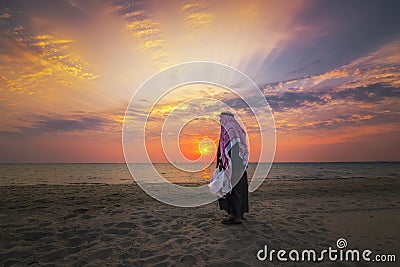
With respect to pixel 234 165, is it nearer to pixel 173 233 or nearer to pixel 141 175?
pixel 173 233

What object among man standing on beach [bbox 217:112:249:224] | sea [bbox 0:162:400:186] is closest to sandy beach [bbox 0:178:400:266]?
man standing on beach [bbox 217:112:249:224]

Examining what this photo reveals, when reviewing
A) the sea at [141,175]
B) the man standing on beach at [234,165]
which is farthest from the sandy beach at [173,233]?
the sea at [141,175]

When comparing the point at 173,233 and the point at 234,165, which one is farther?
the point at 234,165

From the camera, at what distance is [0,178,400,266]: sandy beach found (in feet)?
13.1

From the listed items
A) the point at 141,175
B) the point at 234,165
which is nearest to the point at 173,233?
the point at 234,165

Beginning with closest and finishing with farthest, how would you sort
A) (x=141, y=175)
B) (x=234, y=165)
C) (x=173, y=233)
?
(x=173, y=233) < (x=234, y=165) < (x=141, y=175)

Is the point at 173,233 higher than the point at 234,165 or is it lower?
lower

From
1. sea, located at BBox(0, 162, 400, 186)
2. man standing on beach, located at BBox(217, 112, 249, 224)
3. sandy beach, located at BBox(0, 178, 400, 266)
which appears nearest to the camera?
sandy beach, located at BBox(0, 178, 400, 266)

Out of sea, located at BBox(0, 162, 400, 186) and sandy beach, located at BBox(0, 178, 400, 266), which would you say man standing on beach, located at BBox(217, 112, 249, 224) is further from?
sea, located at BBox(0, 162, 400, 186)

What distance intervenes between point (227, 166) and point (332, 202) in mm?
5557

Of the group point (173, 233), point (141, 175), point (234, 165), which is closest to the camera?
point (173, 233)

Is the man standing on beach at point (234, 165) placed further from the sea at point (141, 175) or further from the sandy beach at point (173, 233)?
the sea at point (141, 175)

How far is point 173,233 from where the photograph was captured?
5277mm

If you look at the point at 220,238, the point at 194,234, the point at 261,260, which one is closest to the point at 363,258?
the point at 261,260
